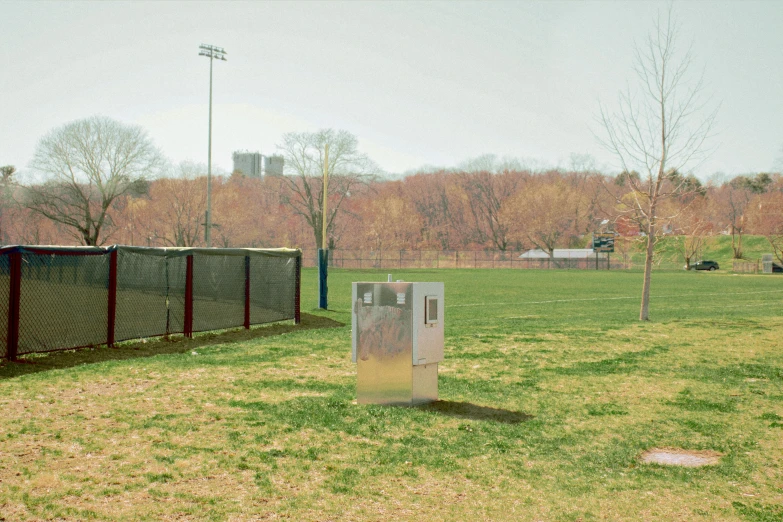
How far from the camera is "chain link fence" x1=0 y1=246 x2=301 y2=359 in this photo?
1150 centimetres

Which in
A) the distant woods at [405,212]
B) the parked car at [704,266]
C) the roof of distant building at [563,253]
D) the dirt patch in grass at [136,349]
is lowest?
the dirt patch in grass at [136,349]

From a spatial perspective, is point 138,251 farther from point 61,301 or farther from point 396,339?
point 396,339

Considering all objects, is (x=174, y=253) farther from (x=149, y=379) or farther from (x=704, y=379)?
(x=704, y=379)

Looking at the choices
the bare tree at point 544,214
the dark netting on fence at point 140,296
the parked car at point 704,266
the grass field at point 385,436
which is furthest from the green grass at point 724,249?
the grass field at point 385,436

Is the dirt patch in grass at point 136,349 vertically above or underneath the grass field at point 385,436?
underneath

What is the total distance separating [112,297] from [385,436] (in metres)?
7.87

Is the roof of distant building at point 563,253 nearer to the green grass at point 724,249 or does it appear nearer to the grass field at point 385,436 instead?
the green grass at point 724,249

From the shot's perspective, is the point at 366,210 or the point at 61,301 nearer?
the point at 61,301

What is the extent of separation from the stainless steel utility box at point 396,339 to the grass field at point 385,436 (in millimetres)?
271

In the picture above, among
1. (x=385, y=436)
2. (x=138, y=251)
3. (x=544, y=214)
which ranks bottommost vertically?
(x=385, y=436)

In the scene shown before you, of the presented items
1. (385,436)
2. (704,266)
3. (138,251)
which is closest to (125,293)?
(138,251)

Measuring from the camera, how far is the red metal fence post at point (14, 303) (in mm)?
11180

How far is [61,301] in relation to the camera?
12.3 metres

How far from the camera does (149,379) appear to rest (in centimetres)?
985
